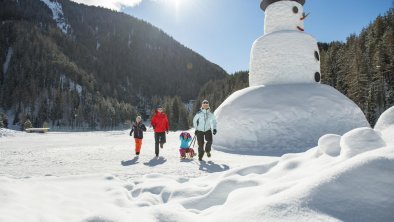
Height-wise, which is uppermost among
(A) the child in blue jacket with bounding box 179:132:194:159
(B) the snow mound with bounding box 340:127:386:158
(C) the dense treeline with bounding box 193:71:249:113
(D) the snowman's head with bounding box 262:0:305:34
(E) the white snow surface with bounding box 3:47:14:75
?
(E) the white snow surface with bounding box 3:47:14:75

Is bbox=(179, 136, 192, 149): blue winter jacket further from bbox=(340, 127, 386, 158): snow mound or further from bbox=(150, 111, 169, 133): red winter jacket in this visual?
bbox=(340, 127, 386, 158): snow mound

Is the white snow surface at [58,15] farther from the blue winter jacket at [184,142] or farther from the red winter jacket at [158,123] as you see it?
the blue winter jacket at [184,142]

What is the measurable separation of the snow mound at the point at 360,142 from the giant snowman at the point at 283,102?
19.8 ft

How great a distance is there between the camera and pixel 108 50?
171000 mm

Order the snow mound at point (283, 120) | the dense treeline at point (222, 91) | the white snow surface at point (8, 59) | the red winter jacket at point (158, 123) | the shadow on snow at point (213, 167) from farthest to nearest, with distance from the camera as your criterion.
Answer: the white snow surface at point (8, 59)
the dense treeline at point (222, 91)
the snow mound at point (283, 120)
the red winter jacket at point (158, 123)
the shadow on snow at point (213, 167)

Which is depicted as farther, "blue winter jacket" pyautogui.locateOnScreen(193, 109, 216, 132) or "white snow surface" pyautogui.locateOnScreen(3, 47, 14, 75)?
"white snow surface" pyautogui.locateOnScreen(3, 47, 14, 75)

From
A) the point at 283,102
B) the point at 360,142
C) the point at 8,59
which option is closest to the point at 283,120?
the point at 283,102

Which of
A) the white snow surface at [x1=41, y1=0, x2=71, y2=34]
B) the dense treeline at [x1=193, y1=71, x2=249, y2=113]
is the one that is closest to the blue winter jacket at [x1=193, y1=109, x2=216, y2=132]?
the dense treeline at [x1=193, y1=71, x2=249, y2=113]

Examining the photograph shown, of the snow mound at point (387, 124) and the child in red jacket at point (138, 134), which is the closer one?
the snow mound at point (387, 124)

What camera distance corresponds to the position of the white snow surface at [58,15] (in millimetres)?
169000

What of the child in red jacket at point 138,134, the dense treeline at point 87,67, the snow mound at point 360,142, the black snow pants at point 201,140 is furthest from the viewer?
the dense treeline at point 87,67

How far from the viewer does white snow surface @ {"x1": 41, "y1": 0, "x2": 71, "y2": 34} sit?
169 meters

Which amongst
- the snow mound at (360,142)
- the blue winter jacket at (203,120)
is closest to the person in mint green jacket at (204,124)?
the blue winter jacket at (203,120)

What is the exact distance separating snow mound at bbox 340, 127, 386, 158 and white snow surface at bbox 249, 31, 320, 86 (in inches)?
378
